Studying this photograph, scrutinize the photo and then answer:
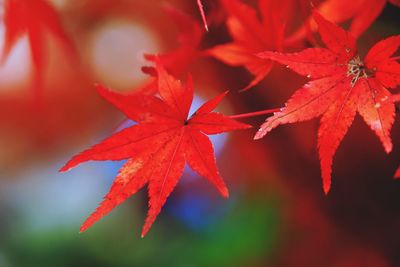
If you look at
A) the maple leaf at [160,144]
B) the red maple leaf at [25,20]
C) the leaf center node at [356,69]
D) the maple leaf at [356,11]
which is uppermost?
the red maple leaf at [25,20]

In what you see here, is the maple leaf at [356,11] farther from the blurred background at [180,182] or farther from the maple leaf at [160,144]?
the blurred background at [180,182]

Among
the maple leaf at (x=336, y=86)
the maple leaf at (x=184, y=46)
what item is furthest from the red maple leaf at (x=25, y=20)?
the maple leaf at (x=336, y=86)

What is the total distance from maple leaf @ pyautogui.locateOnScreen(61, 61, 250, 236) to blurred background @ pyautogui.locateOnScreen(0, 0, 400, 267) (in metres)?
0.84

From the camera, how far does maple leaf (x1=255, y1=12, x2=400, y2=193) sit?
43 cm

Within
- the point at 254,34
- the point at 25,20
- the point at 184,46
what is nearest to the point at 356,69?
the point at 254,34

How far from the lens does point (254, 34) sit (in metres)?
0.62

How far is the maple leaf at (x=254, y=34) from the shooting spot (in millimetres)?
580

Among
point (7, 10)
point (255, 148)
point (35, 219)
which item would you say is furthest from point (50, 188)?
point (7, 10)

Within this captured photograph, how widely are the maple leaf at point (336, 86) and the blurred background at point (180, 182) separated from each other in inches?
32.3

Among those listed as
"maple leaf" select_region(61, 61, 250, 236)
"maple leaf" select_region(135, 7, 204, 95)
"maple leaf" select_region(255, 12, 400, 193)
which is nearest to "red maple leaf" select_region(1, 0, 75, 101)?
"maple leaf" select_region(135, 7, 204, 95)

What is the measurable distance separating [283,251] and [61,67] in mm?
1385

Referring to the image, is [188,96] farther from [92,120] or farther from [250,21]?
[92,120]

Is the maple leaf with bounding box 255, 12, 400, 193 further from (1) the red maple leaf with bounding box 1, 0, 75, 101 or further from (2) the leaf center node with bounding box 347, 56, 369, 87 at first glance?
(1) the red maple leaf with bounding box 1, 0, 75, 101

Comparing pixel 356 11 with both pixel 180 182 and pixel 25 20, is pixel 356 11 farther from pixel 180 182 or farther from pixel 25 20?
pixel 180 182
